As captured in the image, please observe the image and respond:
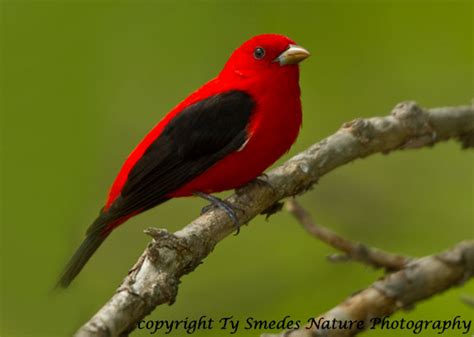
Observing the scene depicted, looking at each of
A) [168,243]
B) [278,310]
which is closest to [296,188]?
[278,310]

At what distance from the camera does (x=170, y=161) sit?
5.04 metres

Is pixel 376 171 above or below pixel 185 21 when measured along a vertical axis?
below

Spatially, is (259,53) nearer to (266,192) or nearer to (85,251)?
(266,192)

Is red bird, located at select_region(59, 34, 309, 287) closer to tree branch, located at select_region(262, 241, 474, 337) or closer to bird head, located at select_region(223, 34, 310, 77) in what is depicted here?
bird head, located at select_region(223, 34, 310, 77)

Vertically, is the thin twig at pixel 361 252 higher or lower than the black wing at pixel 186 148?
lower

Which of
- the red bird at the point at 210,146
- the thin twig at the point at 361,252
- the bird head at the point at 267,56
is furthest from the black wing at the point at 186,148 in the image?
the thin twig at the point at 361,252

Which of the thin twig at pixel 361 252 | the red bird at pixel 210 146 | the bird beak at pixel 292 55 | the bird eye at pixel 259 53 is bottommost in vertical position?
the thin twig at pixel 361 252

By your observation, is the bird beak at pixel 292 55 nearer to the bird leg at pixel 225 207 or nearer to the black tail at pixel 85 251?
the bird leg at pixel 225 207

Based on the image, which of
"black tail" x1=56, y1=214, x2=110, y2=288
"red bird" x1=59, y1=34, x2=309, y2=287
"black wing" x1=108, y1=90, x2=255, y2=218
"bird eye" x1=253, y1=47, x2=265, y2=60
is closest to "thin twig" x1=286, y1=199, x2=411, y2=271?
"red bird" x1=59, y1=34, x2=309, y2=287

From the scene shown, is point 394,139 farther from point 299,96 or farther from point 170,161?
point 170,161

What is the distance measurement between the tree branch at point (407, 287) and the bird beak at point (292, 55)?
6.69 feet

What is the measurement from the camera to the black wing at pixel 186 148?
4906 mm

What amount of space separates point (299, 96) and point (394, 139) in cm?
72

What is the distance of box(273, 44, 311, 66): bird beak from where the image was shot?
5.29 metres
